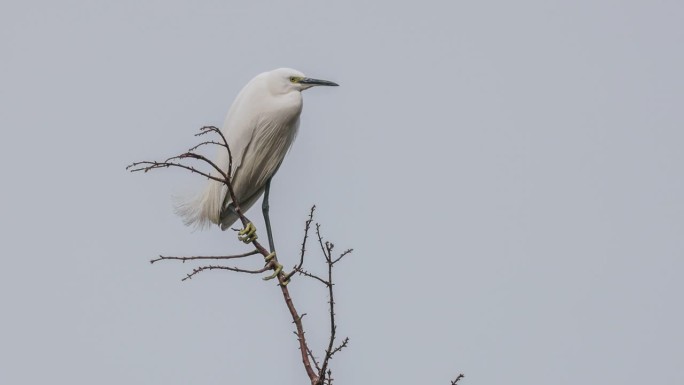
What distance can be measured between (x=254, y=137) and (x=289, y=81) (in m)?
0.43

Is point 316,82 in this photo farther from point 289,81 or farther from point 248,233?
point 248,233

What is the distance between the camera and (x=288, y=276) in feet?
13.8

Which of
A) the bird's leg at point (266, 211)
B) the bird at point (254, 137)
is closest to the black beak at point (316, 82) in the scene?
the bird at point (254, 137)

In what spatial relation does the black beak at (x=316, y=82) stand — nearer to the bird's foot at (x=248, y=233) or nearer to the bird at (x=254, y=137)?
the bird at (x=254, y=137)

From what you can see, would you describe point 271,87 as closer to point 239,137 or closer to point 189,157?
point 239,137

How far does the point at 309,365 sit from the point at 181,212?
2.98m

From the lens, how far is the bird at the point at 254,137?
6453 mm

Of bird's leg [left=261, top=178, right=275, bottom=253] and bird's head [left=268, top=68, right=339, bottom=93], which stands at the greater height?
bird's head [left=268, top=68, right=339, bottom=93]

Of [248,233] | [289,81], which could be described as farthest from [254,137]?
[248,233]

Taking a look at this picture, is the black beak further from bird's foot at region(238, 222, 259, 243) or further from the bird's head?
bird's foot at region(238, 222, 259, 243)

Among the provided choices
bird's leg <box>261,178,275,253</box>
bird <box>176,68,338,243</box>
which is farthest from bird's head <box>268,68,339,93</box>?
bird's leg <box>261,178,275,253</box>

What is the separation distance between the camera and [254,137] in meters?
6.57

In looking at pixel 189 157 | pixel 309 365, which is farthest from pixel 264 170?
pixel 309 365

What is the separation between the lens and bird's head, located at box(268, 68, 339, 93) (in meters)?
6.45
